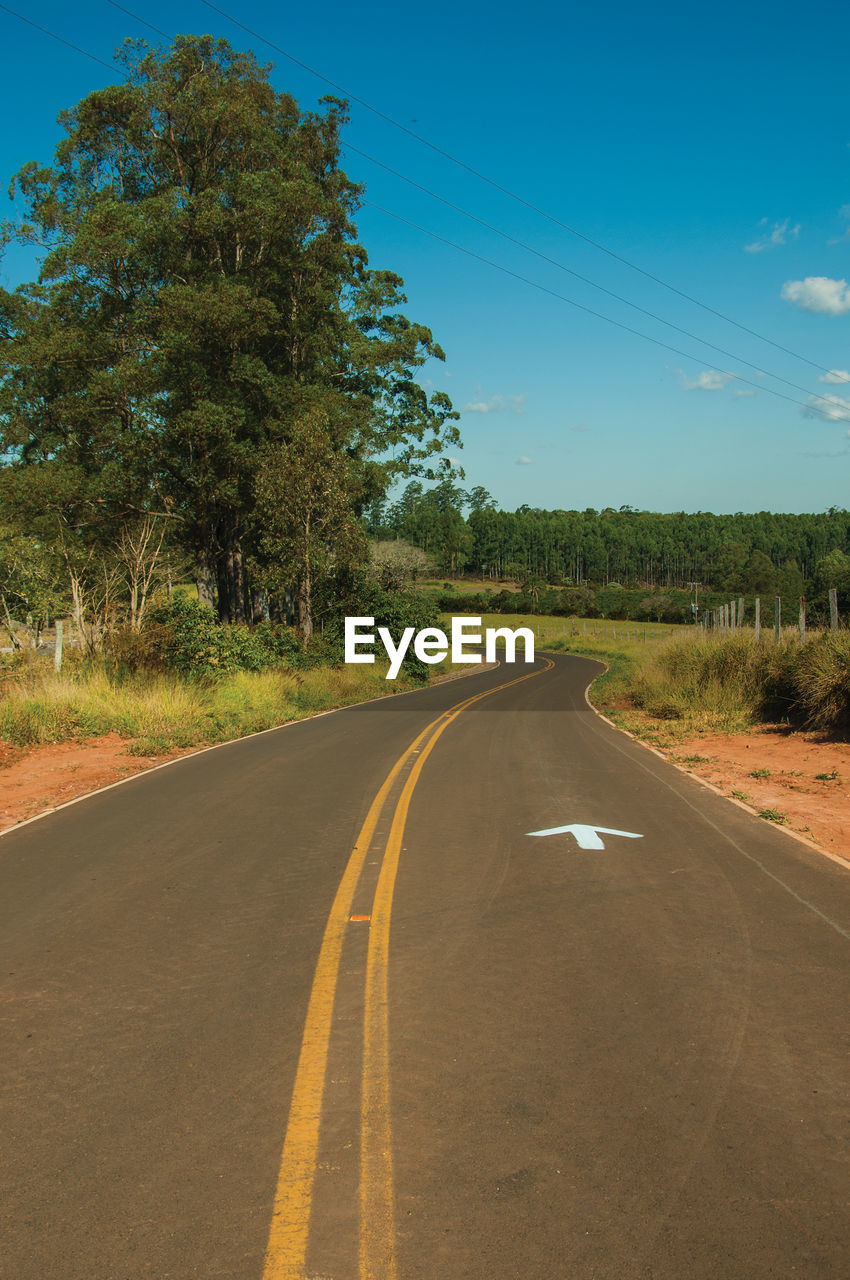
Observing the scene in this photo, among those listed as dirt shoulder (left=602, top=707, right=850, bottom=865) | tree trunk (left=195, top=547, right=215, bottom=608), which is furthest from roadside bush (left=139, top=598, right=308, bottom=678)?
dirt shoulder (left=602, top=707, right=850, bottom=865)

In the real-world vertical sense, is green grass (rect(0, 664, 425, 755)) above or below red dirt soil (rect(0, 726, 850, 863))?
above

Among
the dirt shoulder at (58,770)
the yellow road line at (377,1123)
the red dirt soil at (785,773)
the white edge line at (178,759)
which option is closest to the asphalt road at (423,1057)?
the yellow road line at (377,1123)

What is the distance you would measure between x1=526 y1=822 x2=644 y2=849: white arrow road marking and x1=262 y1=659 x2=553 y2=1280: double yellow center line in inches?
100

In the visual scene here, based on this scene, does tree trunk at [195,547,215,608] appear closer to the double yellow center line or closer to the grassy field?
the grassy field

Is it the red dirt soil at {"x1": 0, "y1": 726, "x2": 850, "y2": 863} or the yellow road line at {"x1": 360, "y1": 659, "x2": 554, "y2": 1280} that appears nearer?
the yellow road line at {"x1": 360, "y1": 659, "x2": 554, "y2": 1280}

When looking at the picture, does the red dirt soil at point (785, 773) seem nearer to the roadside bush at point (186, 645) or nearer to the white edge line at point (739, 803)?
the white edge line at point (739, 803)

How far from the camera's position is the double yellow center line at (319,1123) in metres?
3.04

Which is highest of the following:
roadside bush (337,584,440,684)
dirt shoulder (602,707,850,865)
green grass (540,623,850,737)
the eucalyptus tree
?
the eucalyptus tree

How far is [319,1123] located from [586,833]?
19.1 ft

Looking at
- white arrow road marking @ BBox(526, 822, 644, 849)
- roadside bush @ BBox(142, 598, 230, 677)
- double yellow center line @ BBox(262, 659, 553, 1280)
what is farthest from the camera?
roadside bush @ BBox(142, 598, 230, 677)

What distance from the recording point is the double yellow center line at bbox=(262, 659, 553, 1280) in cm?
304

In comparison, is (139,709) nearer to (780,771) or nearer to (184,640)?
(184,640)

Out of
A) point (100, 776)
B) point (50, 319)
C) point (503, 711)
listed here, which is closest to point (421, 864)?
point (100, 776)

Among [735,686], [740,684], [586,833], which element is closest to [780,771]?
[586,833]
